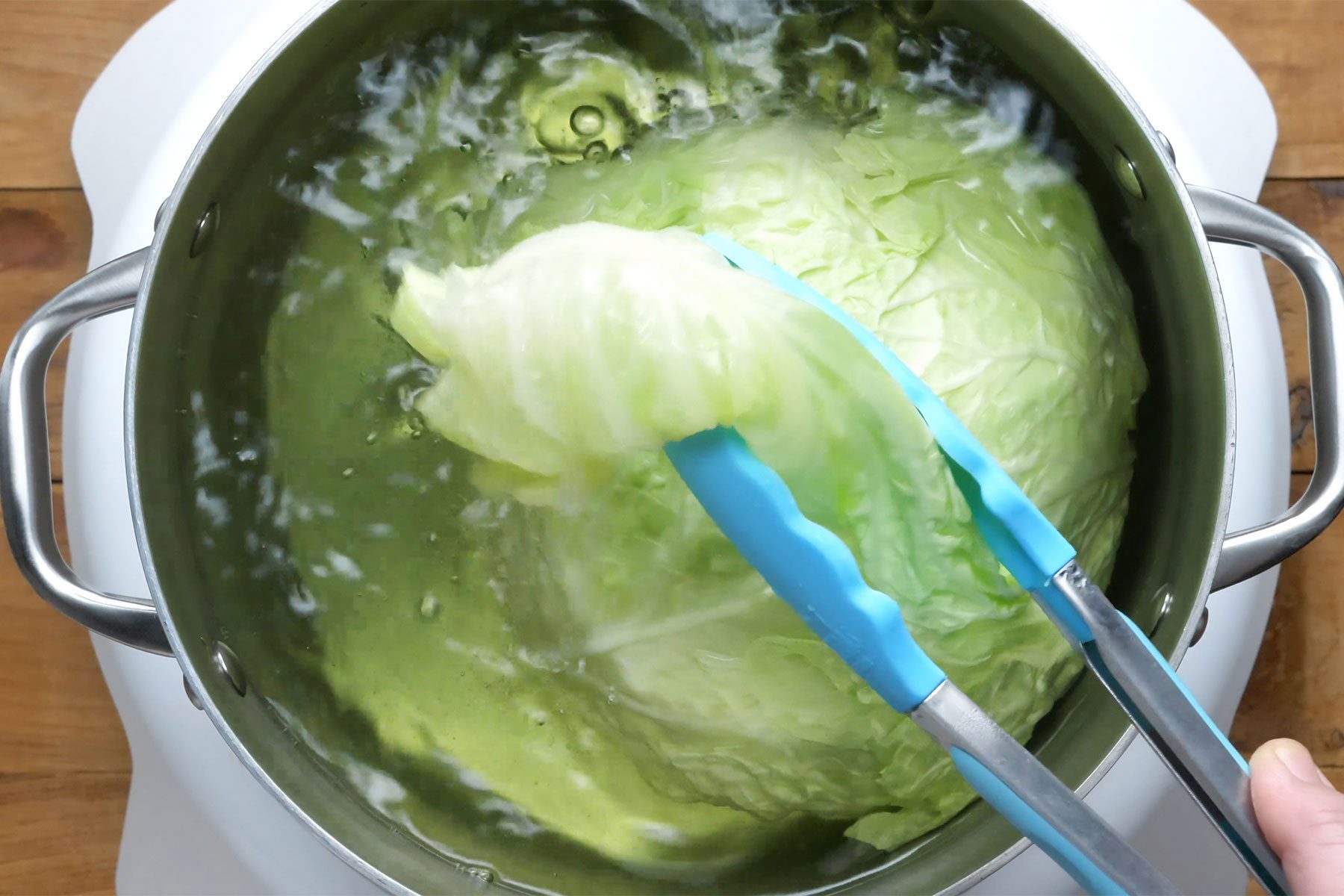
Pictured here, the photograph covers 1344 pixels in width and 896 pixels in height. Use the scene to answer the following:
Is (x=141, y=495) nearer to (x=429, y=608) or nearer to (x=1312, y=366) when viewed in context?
(x=429, y=608)

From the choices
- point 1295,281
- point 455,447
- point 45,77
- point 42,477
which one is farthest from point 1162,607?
point 45,77

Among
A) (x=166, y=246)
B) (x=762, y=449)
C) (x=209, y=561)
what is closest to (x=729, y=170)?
(x=762, y=449)

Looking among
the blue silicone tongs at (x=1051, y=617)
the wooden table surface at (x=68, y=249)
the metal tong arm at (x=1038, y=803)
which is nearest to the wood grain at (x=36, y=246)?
the wooden table surface at (x=68, y=249)

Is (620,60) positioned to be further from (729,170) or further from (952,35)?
(952,35)

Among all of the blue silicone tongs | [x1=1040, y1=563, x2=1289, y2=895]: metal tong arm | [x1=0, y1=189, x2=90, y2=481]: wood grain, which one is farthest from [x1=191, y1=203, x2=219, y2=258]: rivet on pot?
[x1=1040, y1=563, x2=1289, y2=895]: metal tong arm

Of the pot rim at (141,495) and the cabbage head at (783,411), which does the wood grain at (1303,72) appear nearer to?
the cabbage head at (783,411)
